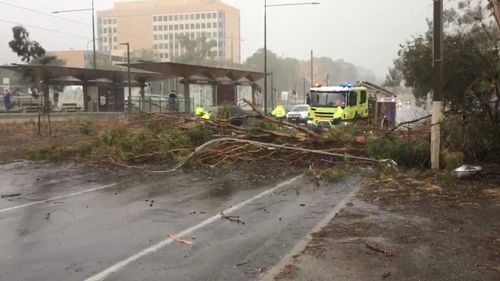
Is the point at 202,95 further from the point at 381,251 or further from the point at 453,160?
the point at 381,251

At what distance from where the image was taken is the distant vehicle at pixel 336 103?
28.7 meters

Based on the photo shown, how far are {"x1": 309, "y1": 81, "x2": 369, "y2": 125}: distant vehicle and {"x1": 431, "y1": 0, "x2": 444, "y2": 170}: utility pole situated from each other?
16093 millimetres

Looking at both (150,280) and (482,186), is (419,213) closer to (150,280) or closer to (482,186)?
(482,186)

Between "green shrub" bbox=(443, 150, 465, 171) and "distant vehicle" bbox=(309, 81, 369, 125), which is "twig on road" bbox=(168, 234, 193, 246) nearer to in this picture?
"green shrub" bbox=(443, 150, 465, 171)

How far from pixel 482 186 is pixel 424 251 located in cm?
488

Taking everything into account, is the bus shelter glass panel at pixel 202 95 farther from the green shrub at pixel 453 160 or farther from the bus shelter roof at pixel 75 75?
the green shrub at pixel 453 160

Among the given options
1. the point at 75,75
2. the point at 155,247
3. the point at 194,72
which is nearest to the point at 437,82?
the point at 155,247

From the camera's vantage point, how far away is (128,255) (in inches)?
261

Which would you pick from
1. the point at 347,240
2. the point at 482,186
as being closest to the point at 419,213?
the point at 347,240

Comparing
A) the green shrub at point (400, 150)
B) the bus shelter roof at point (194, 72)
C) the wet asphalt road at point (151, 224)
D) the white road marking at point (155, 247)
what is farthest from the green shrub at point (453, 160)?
the bus shelter roof at point (194, 72)

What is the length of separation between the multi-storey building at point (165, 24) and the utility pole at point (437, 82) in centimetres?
9440

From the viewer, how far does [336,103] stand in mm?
28984

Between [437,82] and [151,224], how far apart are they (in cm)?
669

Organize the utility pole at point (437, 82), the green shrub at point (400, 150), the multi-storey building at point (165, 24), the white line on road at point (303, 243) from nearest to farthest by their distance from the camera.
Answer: the white line on road at point (303, 243) → the utility pole at point (437, 82) → the green shrub at point (400, 150) → the multi-storey building at point (165, 24)
